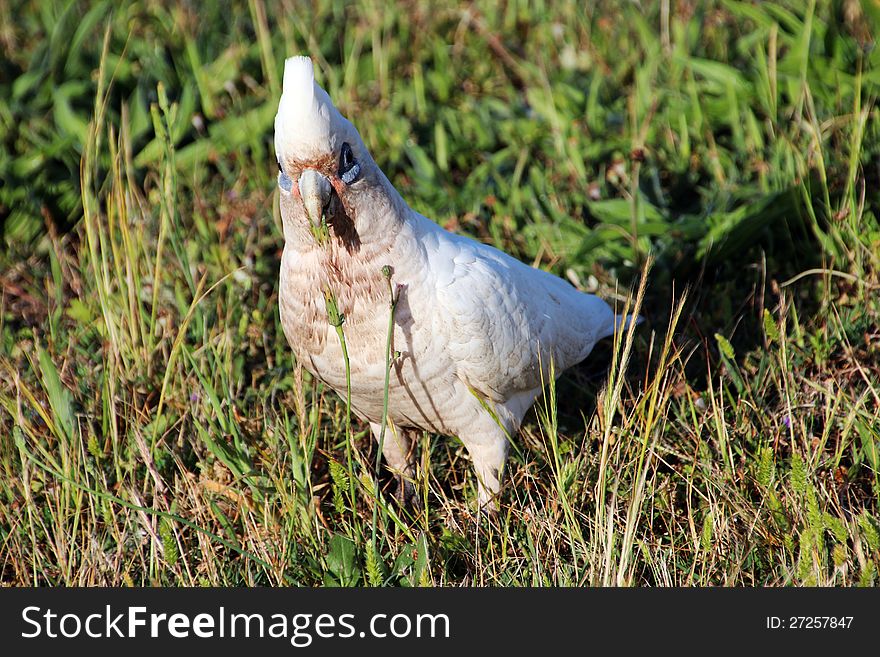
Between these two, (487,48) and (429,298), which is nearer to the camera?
(429,298)

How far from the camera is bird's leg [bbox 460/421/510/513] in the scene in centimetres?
289

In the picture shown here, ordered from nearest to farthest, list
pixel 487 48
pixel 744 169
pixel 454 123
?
pixel 744 169 < pixel 454 123 < pixel 487 48

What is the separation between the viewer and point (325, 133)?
229cm

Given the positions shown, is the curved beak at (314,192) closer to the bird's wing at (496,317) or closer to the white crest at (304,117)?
the white crest at (304,117)

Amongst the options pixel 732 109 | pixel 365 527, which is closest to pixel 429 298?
pixel 365 527

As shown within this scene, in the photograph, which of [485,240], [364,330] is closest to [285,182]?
[364,330]

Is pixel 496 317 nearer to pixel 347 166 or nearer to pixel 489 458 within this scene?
pixel 489 458

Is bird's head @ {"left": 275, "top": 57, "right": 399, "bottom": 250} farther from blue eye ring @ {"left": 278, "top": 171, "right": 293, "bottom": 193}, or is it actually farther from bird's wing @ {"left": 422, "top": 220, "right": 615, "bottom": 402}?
bird's wing @ {"left": 422, "top": 220, "right": 615, "bottom": 402}

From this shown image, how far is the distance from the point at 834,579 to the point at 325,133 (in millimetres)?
1715

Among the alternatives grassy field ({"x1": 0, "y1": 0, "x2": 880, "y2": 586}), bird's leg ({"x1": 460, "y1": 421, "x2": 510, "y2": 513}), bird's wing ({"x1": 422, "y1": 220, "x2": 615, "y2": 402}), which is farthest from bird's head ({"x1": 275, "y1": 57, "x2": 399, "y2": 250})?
bird's leg ({"x1": 460, "y1": 421, "x2": 510, "y2": 513})

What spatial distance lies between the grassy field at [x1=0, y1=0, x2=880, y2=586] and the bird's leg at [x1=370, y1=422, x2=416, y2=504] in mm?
82

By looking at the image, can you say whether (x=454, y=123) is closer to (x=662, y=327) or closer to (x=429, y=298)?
(x=662, y=327)

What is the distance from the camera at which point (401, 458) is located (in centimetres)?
320

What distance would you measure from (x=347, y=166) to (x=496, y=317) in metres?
0.62
